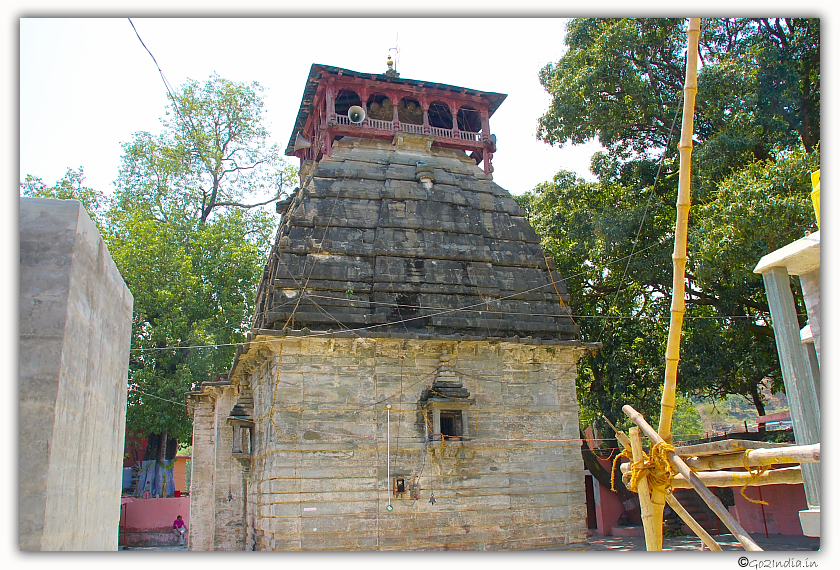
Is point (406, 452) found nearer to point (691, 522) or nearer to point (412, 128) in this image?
point (691, 522)

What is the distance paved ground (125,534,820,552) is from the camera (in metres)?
14.5

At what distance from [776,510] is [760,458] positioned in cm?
1348

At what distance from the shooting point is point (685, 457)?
6066 mm

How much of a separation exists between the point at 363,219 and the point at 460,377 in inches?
165

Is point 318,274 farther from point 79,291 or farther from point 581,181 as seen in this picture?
point 581,181

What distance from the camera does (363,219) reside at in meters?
14.6

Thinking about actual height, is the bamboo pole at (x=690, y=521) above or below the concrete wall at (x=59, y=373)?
below

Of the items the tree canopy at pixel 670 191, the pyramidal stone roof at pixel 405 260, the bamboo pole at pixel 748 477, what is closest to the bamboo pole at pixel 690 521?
the bamboo pole at pixel 748 477

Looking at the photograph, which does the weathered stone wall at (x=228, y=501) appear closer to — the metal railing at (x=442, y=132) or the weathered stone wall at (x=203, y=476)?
the weathered stone wall at (x=203, y=476)

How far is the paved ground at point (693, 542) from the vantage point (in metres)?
14.5

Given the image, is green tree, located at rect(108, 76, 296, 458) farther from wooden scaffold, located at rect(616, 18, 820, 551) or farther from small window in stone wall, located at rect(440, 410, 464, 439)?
wooden scaffold, located at rect(616, 18, 820, 551)

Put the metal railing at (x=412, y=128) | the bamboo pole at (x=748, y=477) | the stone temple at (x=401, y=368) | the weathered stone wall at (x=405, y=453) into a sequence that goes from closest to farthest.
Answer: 1. the bamboo pole at (x=748, y=477)
2. the weathered stone wall at (x=405, y=453)
3. the stone temple at (x=401, y=368)
4. the metal railing at (x=412, y=128)

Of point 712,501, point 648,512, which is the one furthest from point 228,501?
point 712,501

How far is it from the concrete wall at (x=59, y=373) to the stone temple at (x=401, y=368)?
6.24 meters
